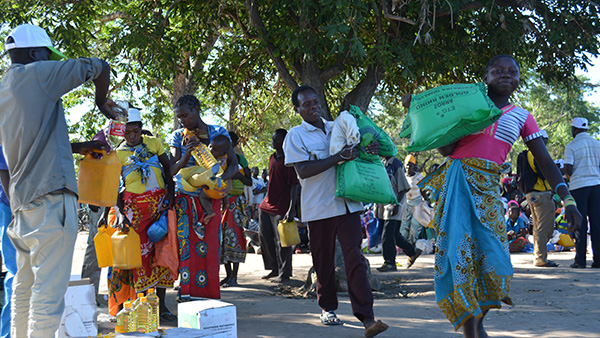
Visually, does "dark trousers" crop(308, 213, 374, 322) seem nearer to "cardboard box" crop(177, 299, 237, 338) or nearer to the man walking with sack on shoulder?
the man walking with sack on shoulder

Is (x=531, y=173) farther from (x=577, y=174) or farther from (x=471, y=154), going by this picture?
(x=471, y=154)

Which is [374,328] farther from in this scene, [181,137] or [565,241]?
[565,241]

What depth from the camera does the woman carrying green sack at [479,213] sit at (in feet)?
12.2

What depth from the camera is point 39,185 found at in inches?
131

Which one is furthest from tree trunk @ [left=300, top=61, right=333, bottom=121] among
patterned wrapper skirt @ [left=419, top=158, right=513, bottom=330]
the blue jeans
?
the blue jeans

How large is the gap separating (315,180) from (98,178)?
71.1 inches

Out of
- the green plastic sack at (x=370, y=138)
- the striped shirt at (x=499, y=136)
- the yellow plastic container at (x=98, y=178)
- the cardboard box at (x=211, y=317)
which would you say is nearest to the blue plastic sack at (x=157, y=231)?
the cardboard box at (x=211, y=317)

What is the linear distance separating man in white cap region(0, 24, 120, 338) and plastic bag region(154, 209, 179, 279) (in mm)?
2059

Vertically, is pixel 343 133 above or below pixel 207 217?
above

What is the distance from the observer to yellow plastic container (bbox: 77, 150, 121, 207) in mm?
4152

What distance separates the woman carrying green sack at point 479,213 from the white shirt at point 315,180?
3.84ft

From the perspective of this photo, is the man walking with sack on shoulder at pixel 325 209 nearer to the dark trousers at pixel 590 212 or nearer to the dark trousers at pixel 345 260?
the dark trousers at pixel 345 260

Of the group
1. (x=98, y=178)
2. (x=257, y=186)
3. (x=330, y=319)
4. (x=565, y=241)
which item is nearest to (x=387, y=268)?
(x=565, y=241)

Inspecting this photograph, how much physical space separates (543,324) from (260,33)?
14.3 ft
